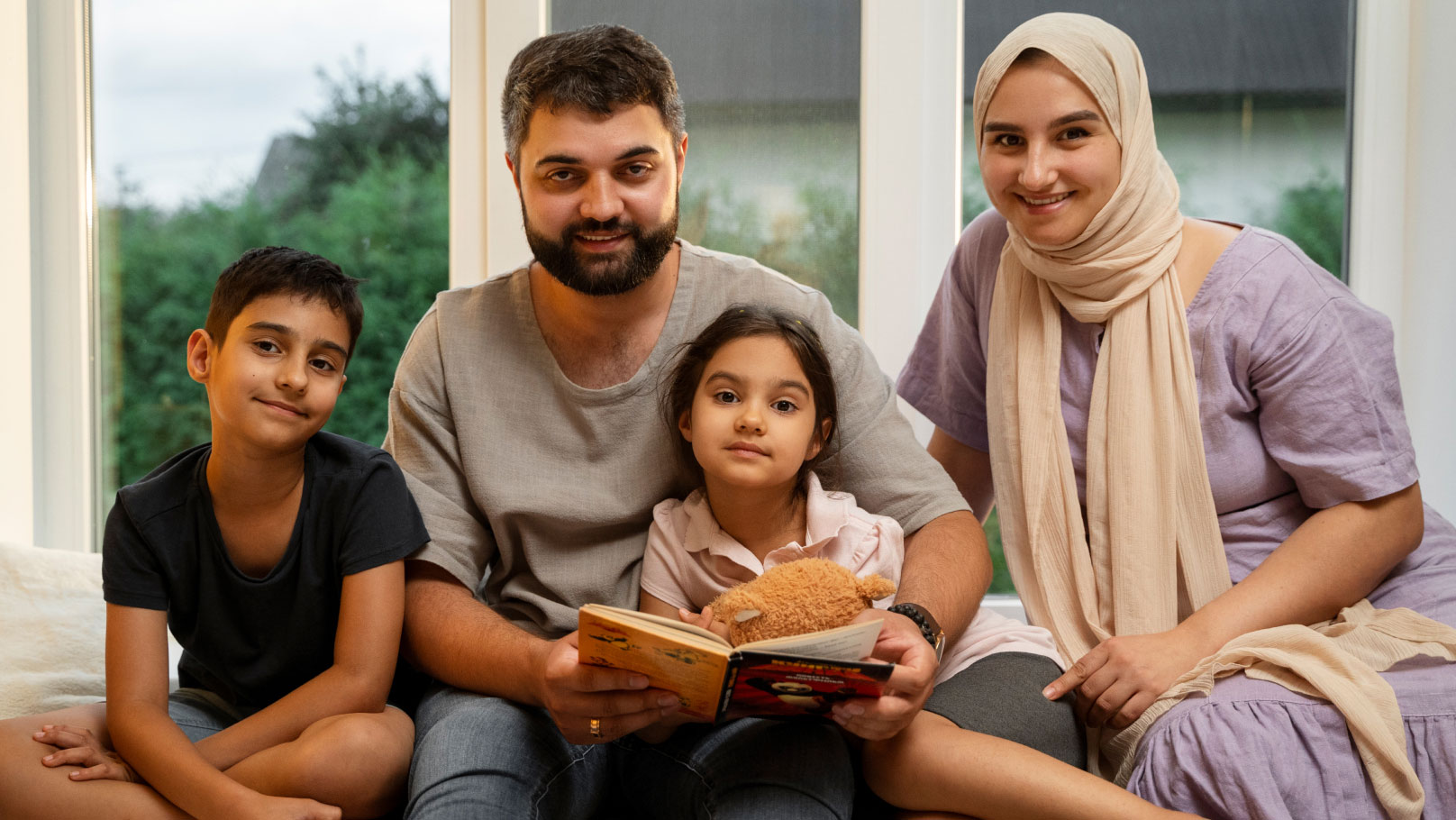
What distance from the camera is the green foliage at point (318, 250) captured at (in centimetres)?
259

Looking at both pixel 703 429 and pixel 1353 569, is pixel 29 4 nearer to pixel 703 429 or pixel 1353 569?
pixel 703 429

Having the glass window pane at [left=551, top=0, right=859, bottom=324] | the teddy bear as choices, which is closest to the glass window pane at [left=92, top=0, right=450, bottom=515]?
the glass window pane at [left=551, top=0, right=859, bottom=324]

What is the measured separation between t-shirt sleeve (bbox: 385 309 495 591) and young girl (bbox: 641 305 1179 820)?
29 centimetres

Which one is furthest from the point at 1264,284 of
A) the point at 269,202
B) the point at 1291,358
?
the point at 269,202

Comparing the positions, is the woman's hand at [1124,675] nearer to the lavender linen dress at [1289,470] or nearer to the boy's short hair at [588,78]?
the lavender linen dress at [1289,470]

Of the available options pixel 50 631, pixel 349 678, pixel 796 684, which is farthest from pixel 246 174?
pixel 796 684

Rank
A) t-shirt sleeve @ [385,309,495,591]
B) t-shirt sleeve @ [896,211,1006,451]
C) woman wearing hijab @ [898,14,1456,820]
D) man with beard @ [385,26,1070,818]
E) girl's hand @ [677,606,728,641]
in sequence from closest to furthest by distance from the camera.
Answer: girl's hand @ [677,606,728,641], man with beard @ [385,26,1070,818], woman wearing hijab @ [898,14,1456,820], t-shirt sleeve @ [385,309,495,591], t-shirt sleeve @ [896,211,1006,451]

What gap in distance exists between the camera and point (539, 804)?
1434mm

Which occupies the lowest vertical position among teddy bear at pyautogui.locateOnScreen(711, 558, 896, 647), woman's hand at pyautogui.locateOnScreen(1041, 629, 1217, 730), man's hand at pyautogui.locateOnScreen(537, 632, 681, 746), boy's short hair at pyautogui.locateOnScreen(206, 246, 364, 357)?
woman's hand at pyautogui.locateOnScreen(1041, 629, 1217, 730)

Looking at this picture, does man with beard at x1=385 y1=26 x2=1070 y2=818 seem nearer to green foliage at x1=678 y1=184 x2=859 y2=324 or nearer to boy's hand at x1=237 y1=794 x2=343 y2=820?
boy's hand at x1=237 y1=794 x2=343 y2=820

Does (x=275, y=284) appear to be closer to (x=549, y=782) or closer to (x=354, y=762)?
(x=354, y=762)

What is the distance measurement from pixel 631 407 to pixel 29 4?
6.56 ft

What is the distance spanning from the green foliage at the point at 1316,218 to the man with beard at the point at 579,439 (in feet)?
4.22

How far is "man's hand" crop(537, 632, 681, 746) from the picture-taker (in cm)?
130
